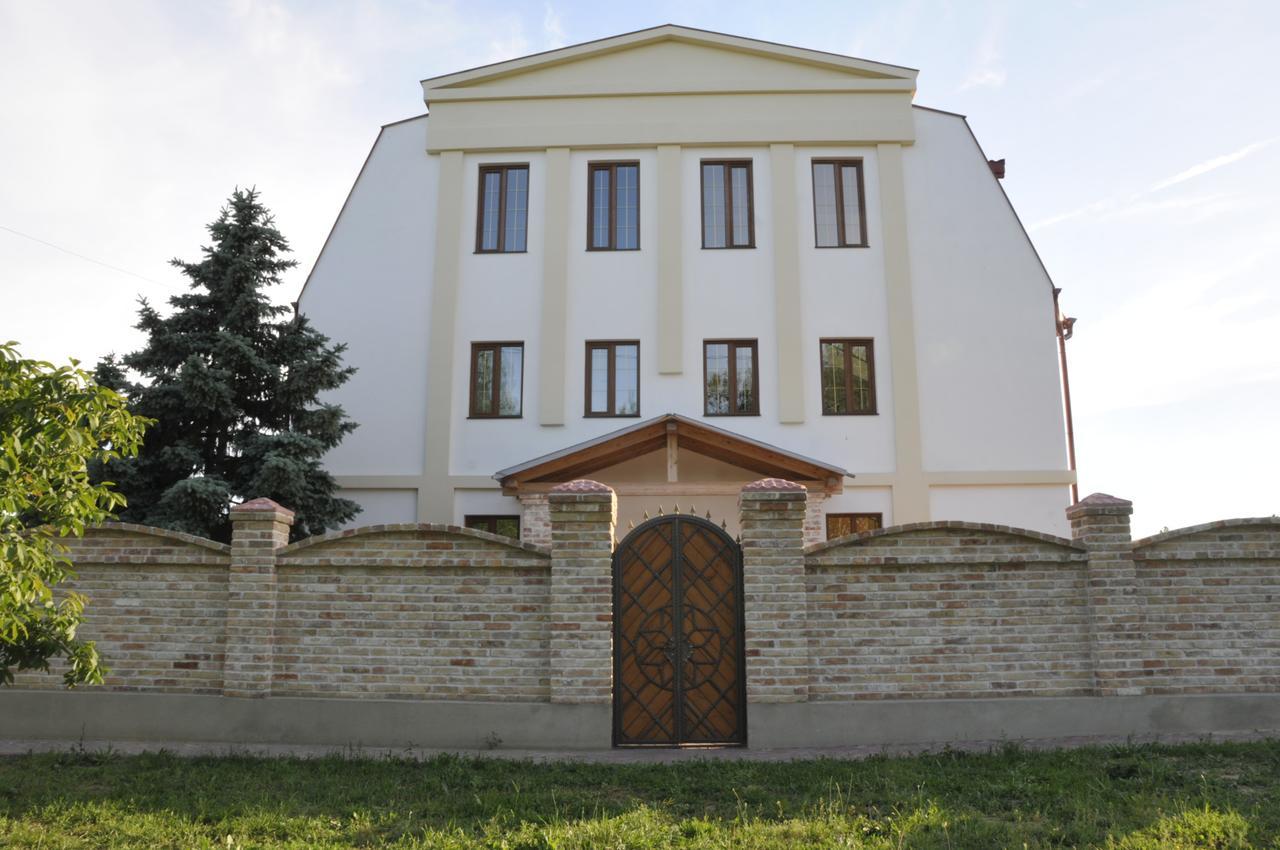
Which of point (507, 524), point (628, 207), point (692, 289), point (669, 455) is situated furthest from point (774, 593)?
point (628, 207)

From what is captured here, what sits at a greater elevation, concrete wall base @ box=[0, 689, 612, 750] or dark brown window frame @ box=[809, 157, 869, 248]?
dark brown window frame @ box=[809, 157, 869, 248]

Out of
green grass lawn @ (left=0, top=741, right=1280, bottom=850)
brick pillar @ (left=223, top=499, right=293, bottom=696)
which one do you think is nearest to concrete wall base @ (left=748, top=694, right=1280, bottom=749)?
green grass lawn @ (left=0, top=741, right=1280, bottom=850)

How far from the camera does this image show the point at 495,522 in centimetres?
1474

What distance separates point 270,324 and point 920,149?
33.7 feet

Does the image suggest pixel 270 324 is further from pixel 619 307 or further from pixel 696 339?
pixel 696 339

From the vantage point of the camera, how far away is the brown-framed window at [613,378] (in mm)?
14953

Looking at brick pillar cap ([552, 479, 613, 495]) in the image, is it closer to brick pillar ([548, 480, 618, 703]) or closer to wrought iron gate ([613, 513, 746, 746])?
brick pillar ([548, 480, 618, 703])

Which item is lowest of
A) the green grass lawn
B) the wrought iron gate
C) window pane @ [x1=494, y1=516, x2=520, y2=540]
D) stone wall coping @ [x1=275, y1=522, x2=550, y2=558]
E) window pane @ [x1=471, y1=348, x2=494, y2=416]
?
the green grass lawn

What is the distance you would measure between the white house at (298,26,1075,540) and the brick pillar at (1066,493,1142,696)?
20.4ft

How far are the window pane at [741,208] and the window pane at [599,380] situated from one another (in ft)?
9.15

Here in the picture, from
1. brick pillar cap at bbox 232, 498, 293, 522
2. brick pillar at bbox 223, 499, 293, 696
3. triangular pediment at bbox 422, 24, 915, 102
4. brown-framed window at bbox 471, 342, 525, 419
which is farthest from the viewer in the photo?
triangular pediment at bbox 422, 24, 915, 102

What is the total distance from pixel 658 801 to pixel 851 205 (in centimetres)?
1158

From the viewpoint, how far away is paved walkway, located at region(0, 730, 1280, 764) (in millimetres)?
7457

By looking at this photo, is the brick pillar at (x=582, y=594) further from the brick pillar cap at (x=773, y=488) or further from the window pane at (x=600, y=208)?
the window pane at (x=600, y=208)
